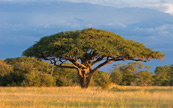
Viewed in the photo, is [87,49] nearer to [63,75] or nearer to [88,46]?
[88,46]

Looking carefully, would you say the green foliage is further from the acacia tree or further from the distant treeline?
the distant treeline

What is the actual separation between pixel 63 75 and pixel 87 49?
2123cm

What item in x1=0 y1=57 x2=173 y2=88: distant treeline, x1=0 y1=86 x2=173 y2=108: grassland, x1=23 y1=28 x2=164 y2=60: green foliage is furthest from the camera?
x1=0 y1=57 x2=173 y2=88: distant treeline

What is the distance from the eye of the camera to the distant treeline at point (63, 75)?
37969 millimetres

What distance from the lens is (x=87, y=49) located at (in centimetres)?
2717

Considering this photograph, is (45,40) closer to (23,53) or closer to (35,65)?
(23,53)

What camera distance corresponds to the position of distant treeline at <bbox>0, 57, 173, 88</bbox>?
125 feet

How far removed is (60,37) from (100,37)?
444 centimetres

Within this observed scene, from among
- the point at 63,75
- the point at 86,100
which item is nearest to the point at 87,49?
the point at 86,100

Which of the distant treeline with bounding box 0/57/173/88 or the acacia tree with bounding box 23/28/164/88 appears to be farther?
the distant treeline with bounding box 0/57/173/88

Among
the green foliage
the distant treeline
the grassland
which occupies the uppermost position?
the green foliage

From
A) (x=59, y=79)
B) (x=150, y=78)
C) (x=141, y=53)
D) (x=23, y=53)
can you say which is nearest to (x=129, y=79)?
(x=150, y=78)

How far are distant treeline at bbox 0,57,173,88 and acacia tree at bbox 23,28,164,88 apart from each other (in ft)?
9.94

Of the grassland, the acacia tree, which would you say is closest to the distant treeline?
the acacia tree
